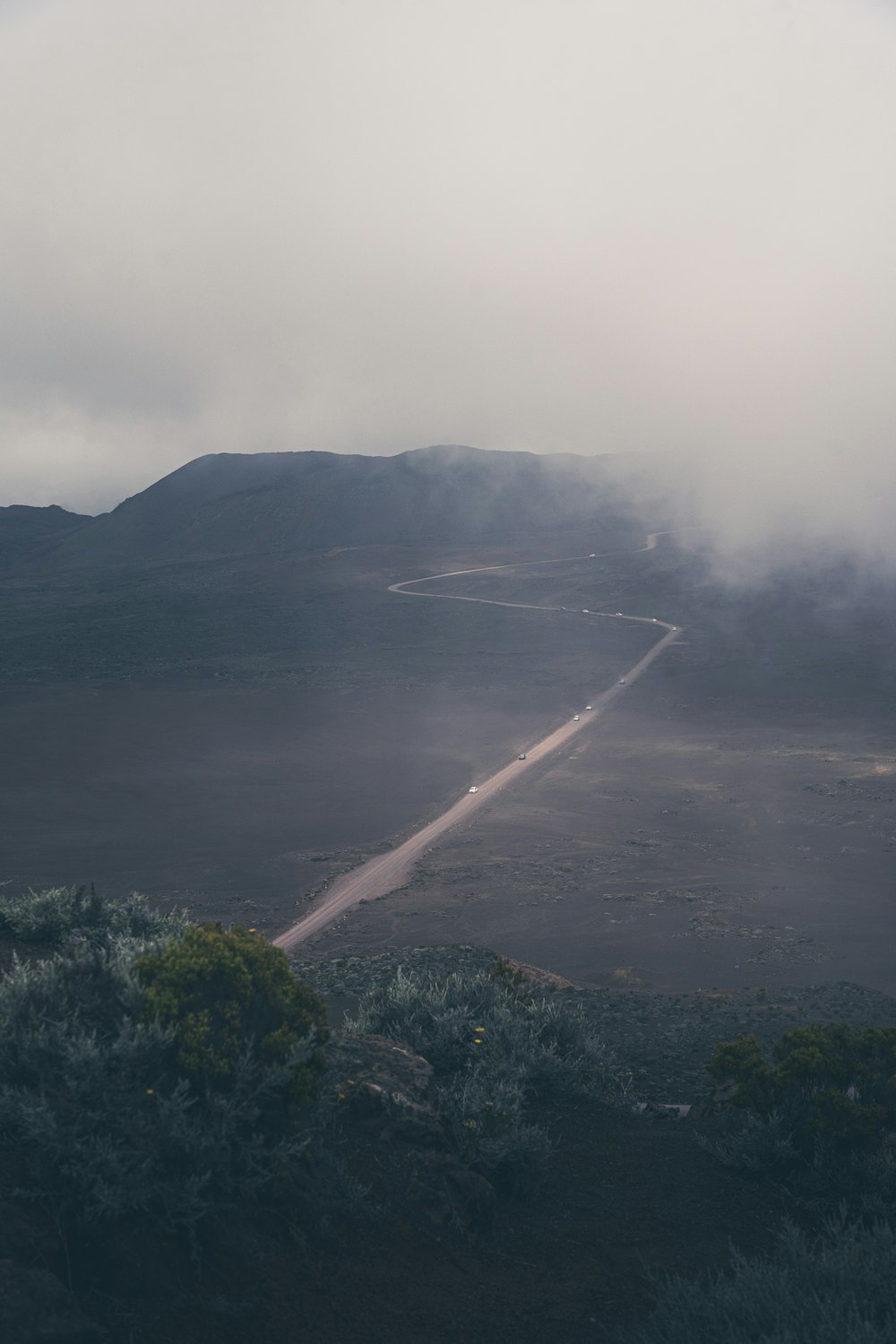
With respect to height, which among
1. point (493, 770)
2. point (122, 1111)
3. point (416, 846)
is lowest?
point (416, 846)

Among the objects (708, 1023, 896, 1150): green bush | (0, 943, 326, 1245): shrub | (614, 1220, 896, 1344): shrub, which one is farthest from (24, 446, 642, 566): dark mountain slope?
(614, 1220, 896, 1344): shrub

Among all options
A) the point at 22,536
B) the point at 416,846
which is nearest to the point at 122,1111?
the point at 416,846

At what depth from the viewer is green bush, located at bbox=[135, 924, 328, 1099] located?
24.1 feet

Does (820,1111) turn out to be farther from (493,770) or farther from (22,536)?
(22,536)

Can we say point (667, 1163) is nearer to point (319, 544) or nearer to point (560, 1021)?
point (560, 1021)

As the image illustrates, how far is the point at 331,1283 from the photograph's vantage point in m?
6.65

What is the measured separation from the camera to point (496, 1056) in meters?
10.2

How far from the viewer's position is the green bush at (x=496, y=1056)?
8.53 meters

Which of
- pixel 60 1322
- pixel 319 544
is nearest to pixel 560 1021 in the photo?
pixel 60 1322

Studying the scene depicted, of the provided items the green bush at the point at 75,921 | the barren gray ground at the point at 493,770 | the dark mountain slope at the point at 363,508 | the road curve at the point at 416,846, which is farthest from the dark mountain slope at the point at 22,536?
the green bush at the point at 75,921

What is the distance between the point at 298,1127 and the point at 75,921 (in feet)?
17.2

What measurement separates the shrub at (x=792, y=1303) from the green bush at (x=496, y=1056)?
1.83 meters

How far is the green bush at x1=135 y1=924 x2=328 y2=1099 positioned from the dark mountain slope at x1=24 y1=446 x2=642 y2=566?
388 ft

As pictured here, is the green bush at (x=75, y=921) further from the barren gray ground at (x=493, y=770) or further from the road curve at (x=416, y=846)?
the barren gray ground at (x=493, y=770)
